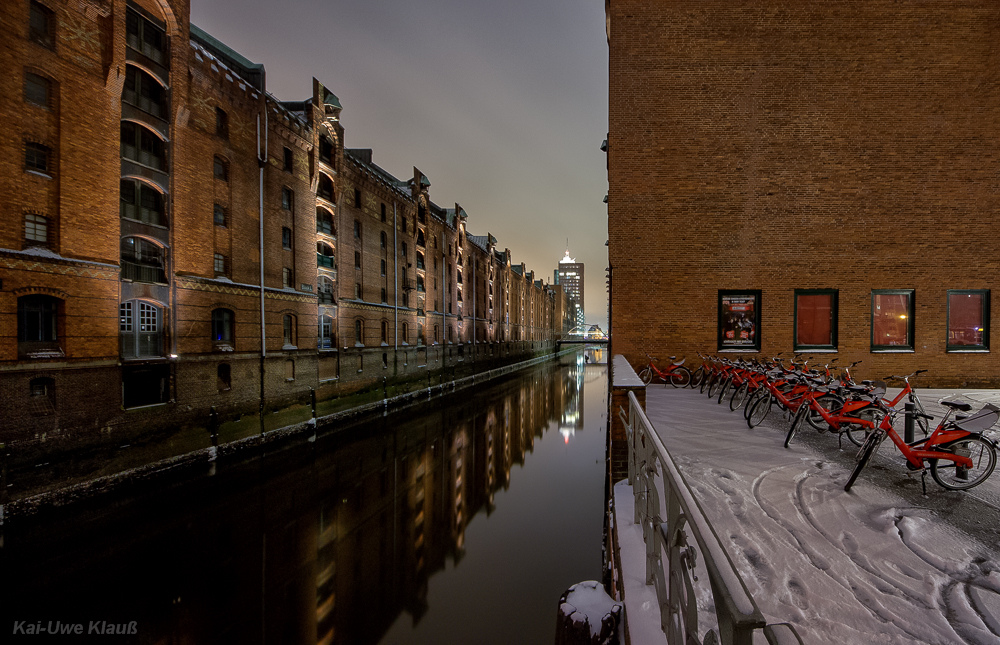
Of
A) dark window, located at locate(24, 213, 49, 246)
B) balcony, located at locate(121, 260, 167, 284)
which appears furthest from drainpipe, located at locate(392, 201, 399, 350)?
dark window, located at locate(24, 213, 49, 246)

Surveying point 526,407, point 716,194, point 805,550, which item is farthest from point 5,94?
point 526,407

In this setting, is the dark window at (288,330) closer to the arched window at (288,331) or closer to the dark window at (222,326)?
the arched window at (288,331)

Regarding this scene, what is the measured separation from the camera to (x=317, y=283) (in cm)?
2077

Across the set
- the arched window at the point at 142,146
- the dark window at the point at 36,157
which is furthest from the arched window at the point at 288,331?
the dark window at the point at 36,157

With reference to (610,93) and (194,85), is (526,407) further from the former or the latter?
(194,85)

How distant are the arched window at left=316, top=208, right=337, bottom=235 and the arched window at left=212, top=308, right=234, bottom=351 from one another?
6.95 metres

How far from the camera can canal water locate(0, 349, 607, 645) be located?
6.84m

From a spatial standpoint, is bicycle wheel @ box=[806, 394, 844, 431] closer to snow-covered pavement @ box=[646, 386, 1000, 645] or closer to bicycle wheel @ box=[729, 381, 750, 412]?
snow-covered pavement @ box=[646, 386, 1000, 645]

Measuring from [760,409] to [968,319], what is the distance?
29.8 feet

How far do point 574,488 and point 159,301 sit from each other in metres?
14.8

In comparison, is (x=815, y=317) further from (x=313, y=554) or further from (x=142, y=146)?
(x=142, y=146)

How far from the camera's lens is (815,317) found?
1129 cm

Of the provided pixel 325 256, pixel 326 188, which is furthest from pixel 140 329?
pixel 326 188

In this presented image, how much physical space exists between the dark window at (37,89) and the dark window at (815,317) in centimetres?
2048
